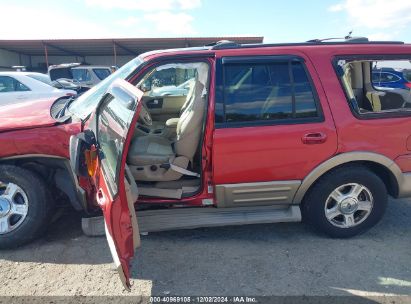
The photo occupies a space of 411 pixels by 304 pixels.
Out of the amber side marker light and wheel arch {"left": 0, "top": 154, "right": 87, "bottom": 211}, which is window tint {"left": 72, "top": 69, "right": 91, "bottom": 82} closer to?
wheel arch {"left": 0, "top": 154, "right": 87, "bottom": 211}

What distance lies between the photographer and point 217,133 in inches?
117

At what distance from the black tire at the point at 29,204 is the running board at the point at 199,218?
394 millimetres

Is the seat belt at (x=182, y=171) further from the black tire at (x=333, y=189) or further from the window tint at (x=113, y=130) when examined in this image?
the black tire at (x=333, y=189)

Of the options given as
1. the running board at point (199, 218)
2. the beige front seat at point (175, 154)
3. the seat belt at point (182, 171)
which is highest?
the beige front seat at point (175, 154)

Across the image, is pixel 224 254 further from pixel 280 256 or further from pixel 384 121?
pixel 384 121

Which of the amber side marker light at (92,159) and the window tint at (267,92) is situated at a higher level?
the window tint at (267,92)

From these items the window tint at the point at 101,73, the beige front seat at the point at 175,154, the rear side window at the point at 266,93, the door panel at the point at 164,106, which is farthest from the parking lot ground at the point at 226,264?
the window tint at the point at 101,73

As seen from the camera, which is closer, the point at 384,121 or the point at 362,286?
the point at 362,286

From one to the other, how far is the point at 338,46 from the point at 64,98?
3.12 m

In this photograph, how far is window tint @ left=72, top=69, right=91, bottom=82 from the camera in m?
14.3

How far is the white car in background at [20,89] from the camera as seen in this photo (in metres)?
8.01

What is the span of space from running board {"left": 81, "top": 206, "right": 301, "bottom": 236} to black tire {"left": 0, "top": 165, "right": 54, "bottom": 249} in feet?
1.29

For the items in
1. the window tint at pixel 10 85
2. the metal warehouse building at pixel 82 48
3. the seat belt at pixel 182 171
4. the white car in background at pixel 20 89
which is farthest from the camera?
the metal warehouse building at pixel 82 48

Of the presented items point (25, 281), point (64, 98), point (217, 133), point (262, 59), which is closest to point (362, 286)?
point (217, 133)
